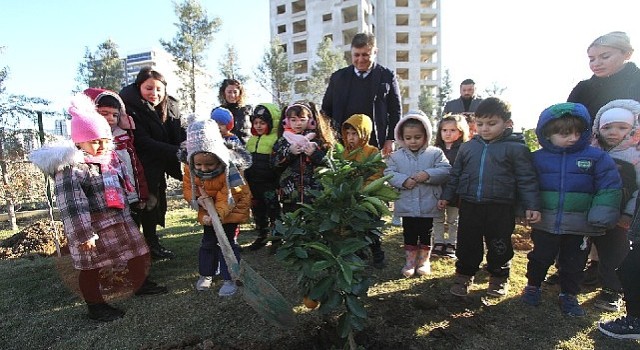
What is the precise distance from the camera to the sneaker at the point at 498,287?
9.18 ft

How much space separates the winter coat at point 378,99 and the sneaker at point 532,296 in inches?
77.3

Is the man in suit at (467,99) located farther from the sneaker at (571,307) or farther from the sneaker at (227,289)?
the sneaker at (227,289)

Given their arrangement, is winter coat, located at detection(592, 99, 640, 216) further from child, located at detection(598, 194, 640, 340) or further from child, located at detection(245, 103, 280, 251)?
child, located at detection(245, 103, 280, 251)

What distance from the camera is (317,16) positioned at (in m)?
34.2

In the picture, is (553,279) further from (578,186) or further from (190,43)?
(190,43)

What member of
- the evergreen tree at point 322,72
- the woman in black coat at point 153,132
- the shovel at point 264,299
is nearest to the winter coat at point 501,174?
the shovel at point 264,299

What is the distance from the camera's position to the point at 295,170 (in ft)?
11.5

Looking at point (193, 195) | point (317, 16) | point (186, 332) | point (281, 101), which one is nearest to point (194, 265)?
point (193, 195)

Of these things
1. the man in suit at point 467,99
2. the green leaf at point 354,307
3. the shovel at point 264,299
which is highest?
the man in suit at point 467,99

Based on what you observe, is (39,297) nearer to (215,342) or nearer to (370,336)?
(215,342)

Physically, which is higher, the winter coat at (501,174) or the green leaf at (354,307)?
the winter coat at (501,174)

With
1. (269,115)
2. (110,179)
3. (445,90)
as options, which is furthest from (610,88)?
(445,90)

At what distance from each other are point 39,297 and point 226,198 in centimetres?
185

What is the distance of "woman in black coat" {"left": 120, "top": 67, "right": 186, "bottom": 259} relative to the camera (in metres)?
3.40
